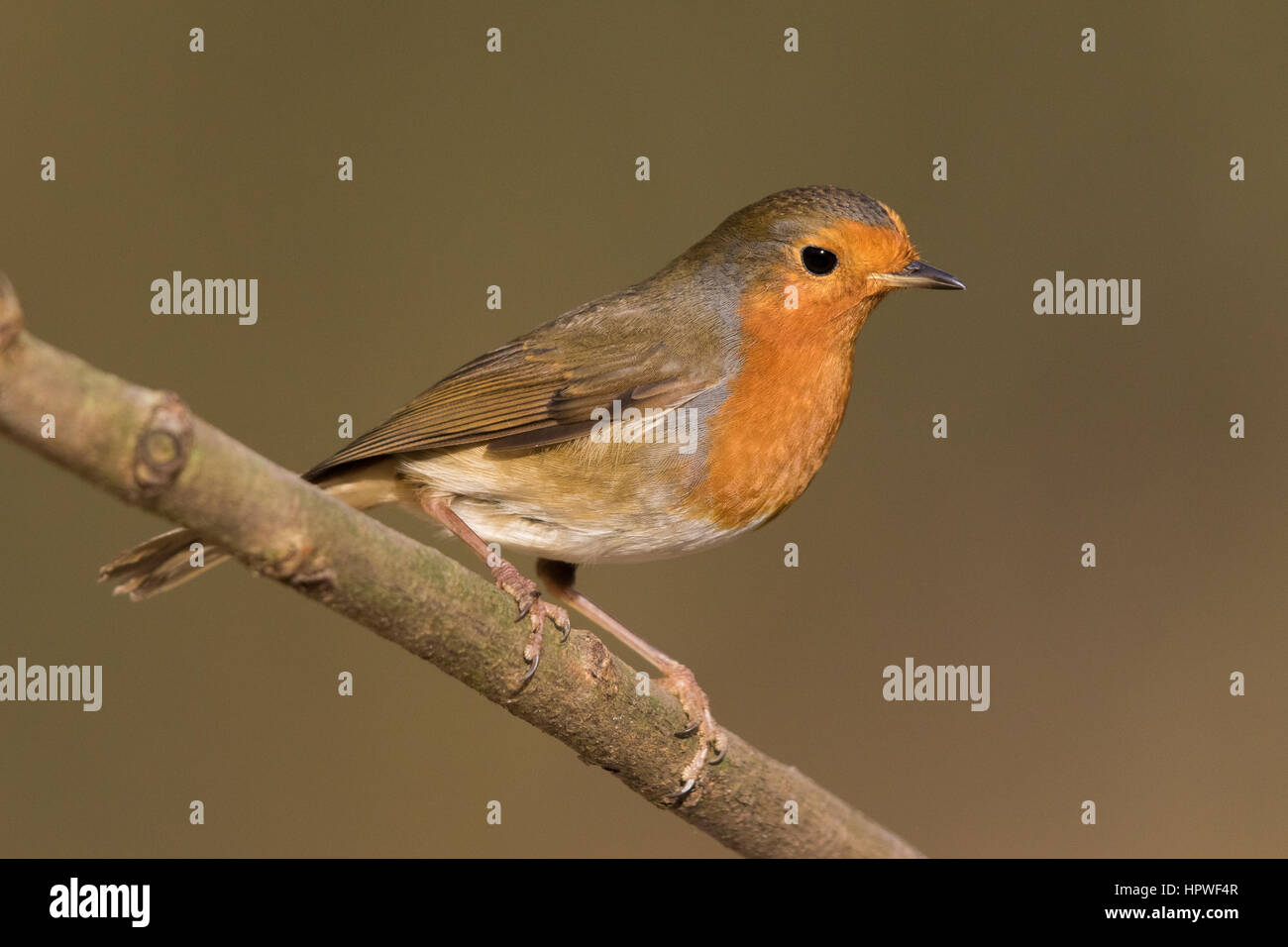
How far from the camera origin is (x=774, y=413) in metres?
3.66

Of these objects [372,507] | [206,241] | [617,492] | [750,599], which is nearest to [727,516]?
[617,492]

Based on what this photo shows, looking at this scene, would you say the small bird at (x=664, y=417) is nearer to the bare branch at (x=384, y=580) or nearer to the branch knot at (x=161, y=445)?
the bare branch at (x=384, y=580)

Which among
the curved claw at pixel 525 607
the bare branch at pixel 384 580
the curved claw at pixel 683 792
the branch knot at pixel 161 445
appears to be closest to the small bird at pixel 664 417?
the curved claw at pixel 683 792

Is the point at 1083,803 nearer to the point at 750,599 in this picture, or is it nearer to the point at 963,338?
the point at 750,599

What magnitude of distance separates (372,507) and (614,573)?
2398 mm

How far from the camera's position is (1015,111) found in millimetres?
6422

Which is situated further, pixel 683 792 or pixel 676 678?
pixel 676 678

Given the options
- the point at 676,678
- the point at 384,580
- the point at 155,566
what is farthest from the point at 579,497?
the point at 384,580

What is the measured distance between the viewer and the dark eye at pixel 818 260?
3.80 m

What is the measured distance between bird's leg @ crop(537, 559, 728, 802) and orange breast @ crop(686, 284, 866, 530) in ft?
1.49

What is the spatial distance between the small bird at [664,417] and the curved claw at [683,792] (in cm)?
23

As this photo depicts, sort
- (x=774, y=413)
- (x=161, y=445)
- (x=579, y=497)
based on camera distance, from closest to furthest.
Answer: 1. (x=161, y=445)
2. (x=579, y=497)
3. (x=774, y=413)

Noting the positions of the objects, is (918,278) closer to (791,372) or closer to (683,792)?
(791,372)

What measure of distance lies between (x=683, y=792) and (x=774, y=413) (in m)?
1.12
